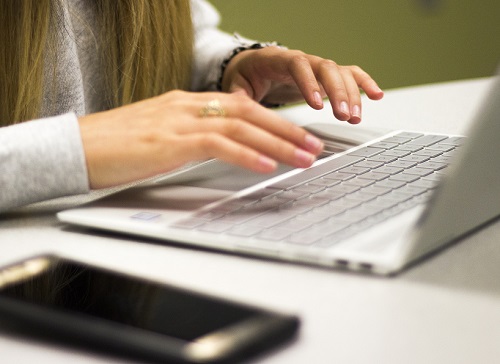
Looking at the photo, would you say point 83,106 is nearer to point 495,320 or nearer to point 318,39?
point 495,320

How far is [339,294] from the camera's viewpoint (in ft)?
1.35

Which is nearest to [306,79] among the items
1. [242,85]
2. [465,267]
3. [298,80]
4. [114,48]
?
[298,80]

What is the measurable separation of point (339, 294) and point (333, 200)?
0.13 metres

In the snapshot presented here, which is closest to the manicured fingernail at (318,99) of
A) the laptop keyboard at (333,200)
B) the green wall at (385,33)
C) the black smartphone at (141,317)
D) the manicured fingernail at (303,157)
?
the laptop keyboard at (333,200)

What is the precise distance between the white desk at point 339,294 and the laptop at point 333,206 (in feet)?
0.03

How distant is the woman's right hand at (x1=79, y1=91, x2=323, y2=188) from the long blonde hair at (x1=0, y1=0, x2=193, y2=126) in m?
0.25

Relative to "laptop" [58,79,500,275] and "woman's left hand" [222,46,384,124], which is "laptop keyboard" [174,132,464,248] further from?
"woman's left hand" [222,46,384,124]

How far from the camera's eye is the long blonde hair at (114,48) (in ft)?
2.71

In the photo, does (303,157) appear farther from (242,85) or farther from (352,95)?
(242,85)

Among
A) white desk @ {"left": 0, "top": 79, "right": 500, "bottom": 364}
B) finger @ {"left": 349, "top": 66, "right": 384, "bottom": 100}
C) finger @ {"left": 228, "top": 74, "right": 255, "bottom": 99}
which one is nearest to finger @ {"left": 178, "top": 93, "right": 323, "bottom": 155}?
white desk @ {"left": 0, "top": 79, "right": 500, "bottom": 364}

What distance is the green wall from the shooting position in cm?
221

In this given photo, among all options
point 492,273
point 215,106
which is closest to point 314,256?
point 492,273

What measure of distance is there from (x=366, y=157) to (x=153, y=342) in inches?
15.4

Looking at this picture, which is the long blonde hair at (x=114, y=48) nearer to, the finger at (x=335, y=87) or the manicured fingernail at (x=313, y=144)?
the finger at (x=335, y=87)
